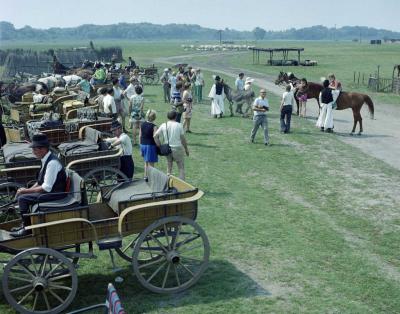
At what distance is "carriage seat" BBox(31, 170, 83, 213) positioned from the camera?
654 cm

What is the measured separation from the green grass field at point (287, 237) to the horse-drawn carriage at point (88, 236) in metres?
0.35

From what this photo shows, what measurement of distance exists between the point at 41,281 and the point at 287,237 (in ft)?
14.7

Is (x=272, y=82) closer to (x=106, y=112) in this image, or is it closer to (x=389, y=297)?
(x=106, y=112)

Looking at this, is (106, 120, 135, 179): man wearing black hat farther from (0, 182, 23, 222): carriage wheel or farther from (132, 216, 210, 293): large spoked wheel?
(132, 216, 210, 293): large spoked wheel

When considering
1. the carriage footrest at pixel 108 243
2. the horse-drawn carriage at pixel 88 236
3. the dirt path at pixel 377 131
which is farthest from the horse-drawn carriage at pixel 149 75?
the carriage footrest at pixel 108 243

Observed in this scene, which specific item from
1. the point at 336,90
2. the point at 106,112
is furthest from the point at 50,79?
the point at 336,90

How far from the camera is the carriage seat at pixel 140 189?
280 inches

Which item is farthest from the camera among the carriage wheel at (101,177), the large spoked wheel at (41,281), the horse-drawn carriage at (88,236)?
the carriage wheel at (101,177)

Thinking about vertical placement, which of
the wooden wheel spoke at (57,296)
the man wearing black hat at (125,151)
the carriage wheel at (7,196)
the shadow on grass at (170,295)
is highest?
the man wearing black hat at (125,151)

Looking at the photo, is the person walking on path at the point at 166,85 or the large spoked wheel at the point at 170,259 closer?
the large spoked wheel at the point at 170,259

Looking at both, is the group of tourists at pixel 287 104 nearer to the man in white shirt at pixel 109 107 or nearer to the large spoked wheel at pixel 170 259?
the man in white shirt at pixel 109 107

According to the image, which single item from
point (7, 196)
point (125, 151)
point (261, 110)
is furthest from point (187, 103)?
point (7, 196)

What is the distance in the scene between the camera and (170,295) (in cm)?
687

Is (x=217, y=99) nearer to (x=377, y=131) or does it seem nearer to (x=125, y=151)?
(x=377, y=131)
